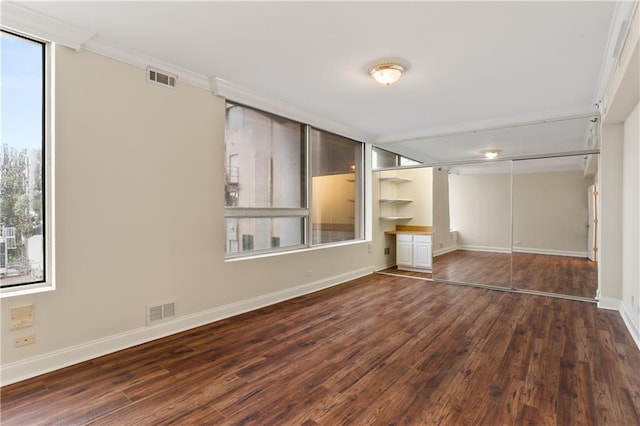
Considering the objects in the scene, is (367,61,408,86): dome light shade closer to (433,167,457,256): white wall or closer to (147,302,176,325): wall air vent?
(147,302,176,325): wall air vent

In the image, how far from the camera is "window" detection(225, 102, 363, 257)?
3.93m

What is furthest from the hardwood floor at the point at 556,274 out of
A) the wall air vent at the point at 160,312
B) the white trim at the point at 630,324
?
the wall air vent at the point at 160,312

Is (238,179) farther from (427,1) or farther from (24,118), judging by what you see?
(427,1)

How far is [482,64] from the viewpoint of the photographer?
3096 millimetres

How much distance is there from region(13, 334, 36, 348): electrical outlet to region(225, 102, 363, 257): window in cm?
185

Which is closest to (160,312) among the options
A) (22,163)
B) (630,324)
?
(22,163)

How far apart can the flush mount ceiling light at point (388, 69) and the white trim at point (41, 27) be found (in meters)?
2.43

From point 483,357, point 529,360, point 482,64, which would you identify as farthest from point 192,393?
point 482,64

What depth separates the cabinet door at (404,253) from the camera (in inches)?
258

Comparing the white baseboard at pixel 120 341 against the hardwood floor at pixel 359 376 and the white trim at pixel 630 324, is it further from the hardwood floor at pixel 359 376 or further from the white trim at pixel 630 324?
the white trim at pixel 630 324

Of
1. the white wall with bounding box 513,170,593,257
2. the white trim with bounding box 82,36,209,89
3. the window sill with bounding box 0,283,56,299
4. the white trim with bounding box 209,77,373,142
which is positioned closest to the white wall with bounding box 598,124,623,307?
the white wall with bounding box 513,170,593,257

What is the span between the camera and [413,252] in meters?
6.50

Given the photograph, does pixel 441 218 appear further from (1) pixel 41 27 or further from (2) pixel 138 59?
(1) pixel 41 27

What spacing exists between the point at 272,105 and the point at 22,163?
2.56 metres
